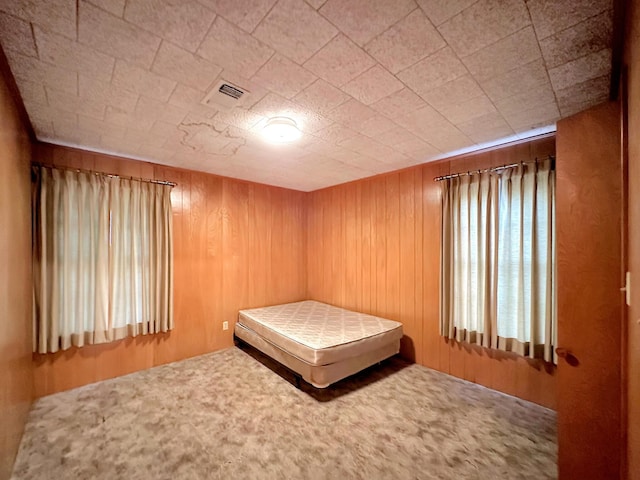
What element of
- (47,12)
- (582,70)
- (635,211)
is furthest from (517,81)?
(47,12)

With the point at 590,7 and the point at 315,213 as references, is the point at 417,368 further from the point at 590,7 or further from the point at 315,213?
the point at 590,7

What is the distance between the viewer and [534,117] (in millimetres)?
2057

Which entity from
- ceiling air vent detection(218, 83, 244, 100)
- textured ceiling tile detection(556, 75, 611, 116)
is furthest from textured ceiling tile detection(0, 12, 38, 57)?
textured ceiling tile detection(556, 75, 611, 116)

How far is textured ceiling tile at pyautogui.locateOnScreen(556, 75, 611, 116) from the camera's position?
1.58m

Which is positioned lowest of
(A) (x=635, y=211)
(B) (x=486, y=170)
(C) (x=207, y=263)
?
(C) (x=207, y=263)

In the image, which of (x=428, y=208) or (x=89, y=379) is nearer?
(x=89, y=379)

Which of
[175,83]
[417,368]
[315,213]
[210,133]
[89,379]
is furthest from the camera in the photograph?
[315,213]

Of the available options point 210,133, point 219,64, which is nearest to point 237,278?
point 210,133

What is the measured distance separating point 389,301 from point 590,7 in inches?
122

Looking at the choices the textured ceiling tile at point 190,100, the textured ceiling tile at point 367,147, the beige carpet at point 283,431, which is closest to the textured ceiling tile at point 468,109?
the textured ceiling tile at point 367,147

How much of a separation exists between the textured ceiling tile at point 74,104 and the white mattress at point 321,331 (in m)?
2.53

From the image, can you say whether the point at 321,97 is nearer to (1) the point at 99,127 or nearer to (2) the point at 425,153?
(2) the point at 425,153

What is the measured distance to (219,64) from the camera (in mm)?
1453

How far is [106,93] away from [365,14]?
1711mm
